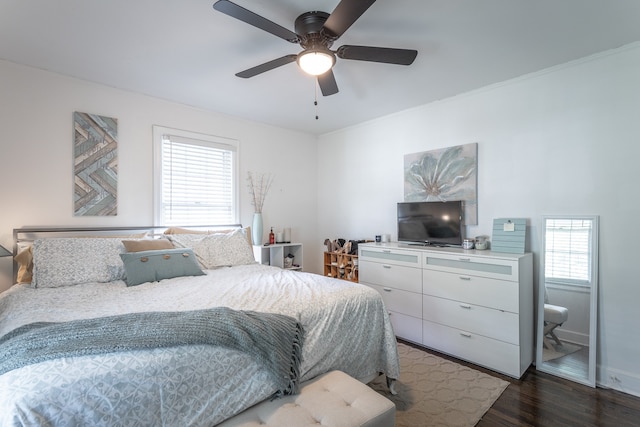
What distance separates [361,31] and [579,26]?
4.86ft

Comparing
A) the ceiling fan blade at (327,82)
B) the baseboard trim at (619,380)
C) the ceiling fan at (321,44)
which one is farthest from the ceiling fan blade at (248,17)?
the baseboard trim at (619,380)

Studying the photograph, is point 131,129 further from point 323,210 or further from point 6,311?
point 323,210

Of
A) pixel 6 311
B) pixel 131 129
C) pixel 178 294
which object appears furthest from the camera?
pixel 131 129

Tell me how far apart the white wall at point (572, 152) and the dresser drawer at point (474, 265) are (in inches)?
19.4

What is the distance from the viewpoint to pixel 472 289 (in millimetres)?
2742

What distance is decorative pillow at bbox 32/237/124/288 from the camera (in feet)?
7.41

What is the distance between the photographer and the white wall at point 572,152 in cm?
235

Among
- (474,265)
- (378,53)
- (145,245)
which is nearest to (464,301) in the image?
(474,265)

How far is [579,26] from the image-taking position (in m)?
2.08

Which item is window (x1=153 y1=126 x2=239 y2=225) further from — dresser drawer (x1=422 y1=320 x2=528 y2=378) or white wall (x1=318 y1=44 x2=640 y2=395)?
dresser drawer (x1=422 y1=320 x2=528 y2=378)

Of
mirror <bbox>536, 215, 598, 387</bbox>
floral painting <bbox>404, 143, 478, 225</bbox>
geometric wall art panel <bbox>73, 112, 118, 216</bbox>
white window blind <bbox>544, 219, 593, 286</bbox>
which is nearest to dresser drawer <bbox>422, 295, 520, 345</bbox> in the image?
mirror <bbox>536, 215, 598, 387</bbox>

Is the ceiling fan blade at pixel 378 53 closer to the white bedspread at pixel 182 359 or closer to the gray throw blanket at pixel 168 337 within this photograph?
the white bedspread at pixel 182 359

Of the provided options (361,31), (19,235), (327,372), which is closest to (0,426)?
(327,372)

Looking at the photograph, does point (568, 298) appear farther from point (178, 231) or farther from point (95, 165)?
point (95, 165)
